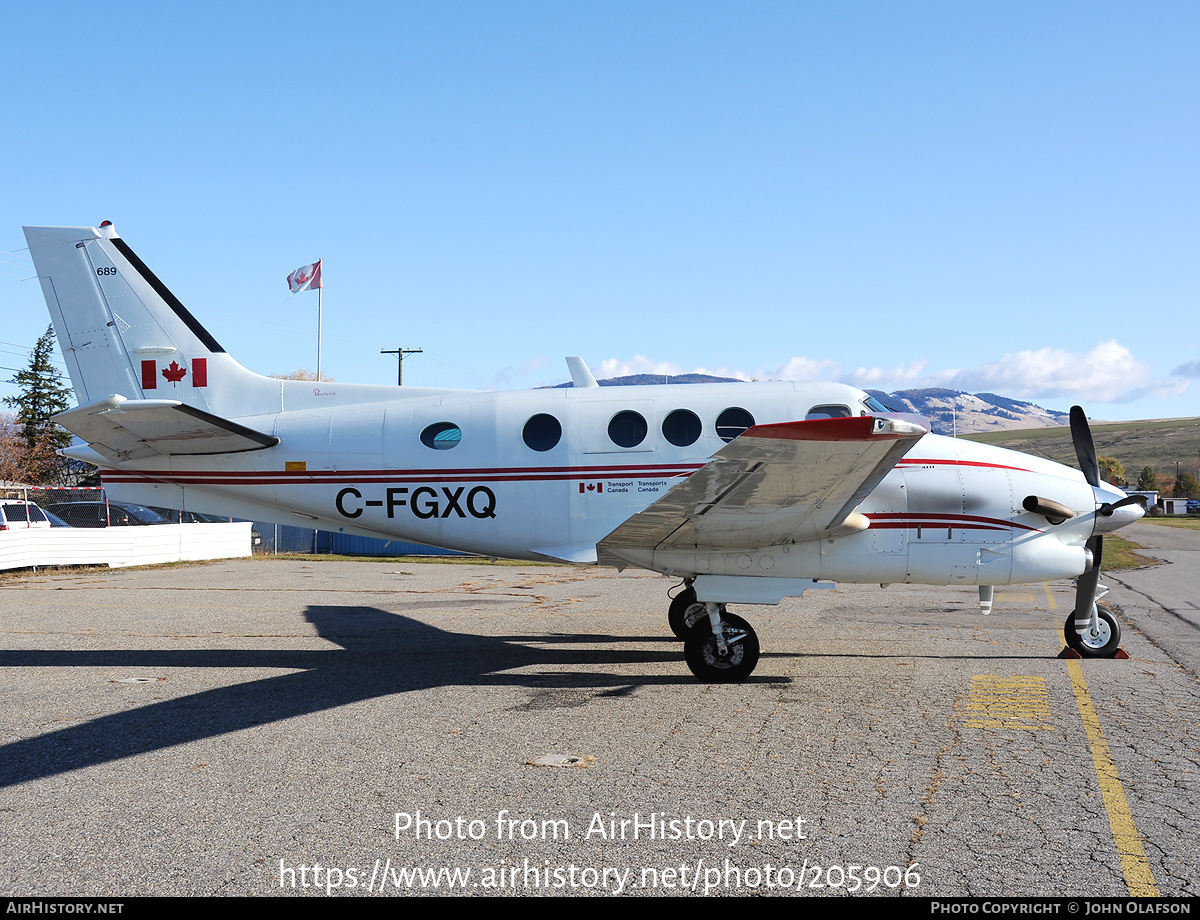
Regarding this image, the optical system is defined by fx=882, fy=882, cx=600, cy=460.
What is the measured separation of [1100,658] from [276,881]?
31.7ft

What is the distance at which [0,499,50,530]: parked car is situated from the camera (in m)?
24.5

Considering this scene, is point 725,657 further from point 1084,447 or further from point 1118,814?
point 1084,447

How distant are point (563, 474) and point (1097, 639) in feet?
21.7

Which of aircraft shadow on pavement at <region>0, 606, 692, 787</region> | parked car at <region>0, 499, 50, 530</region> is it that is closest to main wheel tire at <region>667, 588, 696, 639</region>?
aircraft shadow on pavement at <region>0, 606, 692, 787</region>

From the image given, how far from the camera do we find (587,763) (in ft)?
20.9

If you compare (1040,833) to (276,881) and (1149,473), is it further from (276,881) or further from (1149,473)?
(1149,473)

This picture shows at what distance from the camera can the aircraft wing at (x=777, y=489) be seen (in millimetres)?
7105

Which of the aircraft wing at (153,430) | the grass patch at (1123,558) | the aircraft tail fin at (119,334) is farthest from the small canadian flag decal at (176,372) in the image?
the grass patch at (1123,558)

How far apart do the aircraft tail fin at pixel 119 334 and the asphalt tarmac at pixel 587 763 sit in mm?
3326

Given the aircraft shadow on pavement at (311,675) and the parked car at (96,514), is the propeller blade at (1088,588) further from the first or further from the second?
the parked car at (96,514)

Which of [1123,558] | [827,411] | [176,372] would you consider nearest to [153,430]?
[176,372]

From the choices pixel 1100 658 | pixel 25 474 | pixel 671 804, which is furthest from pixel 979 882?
pixel 25 474

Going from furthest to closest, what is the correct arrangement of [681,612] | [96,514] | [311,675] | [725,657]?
[96,514], [681,612], [311,675], [725,657]

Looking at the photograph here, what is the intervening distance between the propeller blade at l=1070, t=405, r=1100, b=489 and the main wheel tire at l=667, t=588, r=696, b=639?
5010 mm
